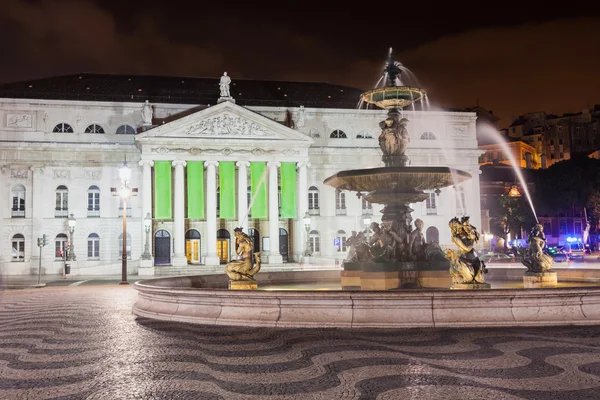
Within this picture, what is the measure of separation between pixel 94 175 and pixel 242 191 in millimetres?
13060

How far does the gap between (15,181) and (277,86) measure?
27626mm

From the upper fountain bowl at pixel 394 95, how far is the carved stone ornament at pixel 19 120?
4525cm

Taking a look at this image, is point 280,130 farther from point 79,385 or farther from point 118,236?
point 79,385

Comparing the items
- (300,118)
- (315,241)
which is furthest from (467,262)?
(300,118)

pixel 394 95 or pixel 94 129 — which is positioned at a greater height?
pixel 94 129

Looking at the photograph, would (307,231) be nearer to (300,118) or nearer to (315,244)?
(315,244)

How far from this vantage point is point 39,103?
5522cm

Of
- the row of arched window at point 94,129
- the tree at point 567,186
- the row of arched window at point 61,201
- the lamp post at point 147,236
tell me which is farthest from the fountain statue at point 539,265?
the tree at point 567,186

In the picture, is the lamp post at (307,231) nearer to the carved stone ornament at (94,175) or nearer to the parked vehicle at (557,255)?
the carved stone ornament at (94,175)

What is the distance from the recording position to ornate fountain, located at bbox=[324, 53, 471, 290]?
15.3 m

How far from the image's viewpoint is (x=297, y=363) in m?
8.66

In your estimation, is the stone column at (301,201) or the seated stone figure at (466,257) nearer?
the seated stone figure at (466,257)

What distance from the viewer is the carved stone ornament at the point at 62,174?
54906 millimetres

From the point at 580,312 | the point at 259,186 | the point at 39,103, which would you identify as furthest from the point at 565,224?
the point at 580,312
